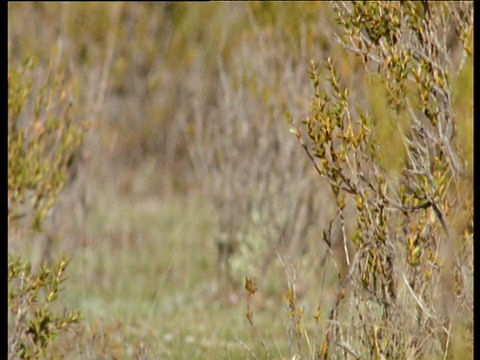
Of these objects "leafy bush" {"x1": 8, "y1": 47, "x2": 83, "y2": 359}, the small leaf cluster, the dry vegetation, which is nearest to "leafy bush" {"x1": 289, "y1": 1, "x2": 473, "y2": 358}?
the dry vegetation

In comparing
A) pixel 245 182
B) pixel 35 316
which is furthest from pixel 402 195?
pixel 245 182

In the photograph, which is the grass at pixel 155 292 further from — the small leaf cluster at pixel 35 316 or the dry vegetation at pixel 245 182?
the small leaf cluster at pixel 35 316

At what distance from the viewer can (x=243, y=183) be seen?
8039 mm

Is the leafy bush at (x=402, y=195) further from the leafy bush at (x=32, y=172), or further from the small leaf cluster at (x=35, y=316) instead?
the leafy bush at (x=32, y=172)

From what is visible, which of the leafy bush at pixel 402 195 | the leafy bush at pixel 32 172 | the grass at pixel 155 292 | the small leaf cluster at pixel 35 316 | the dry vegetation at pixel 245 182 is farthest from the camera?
the grass at pixel 155 292

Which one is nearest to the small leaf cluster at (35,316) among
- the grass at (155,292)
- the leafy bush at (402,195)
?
the grass at (155,292)

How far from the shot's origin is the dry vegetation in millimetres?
3973

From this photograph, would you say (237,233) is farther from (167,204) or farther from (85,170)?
(167,204)

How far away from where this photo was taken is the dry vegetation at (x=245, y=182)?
13.0 feet

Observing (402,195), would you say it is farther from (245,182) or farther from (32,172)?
(245,182)

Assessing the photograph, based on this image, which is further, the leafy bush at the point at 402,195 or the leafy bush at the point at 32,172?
the leafy bush at the point at 32,172

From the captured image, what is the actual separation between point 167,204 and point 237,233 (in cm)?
446

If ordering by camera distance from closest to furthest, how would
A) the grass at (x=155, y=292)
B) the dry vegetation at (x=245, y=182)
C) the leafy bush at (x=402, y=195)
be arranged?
the leafy bush at (x=402, y=195)
the dry vegetation at (x=245, y=182)
the grass at (x=155, y=292)

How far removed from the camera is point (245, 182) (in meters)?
8.03
